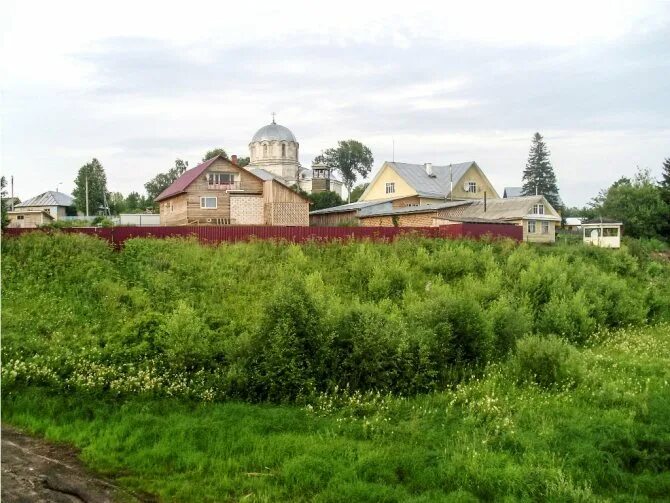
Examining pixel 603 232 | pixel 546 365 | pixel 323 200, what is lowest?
pixel 546 365

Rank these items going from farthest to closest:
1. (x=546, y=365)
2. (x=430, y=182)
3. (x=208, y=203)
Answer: (x=430, y=182) < (x=208, y=203) < (x=546, y=365)

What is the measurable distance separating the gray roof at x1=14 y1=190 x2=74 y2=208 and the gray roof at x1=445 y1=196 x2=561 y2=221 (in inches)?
1757

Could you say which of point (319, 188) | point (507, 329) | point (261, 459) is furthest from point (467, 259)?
point (319, 188)

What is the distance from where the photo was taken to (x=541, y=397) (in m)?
10.7

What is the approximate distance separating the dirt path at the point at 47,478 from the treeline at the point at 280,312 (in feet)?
6.31

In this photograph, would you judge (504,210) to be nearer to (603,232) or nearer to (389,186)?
(603,232)

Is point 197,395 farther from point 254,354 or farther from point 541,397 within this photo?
point 541,397

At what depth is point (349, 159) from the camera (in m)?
81.0

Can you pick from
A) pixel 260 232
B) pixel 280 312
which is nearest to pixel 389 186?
pixel 260 232

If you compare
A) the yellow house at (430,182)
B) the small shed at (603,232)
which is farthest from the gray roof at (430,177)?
the small shed at (603,232)

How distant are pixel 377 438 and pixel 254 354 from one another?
323 cm

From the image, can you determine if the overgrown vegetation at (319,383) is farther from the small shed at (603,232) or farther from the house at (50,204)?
the house at (50,204)

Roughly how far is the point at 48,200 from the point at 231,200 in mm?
35941

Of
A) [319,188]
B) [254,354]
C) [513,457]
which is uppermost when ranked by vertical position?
[319,188]
